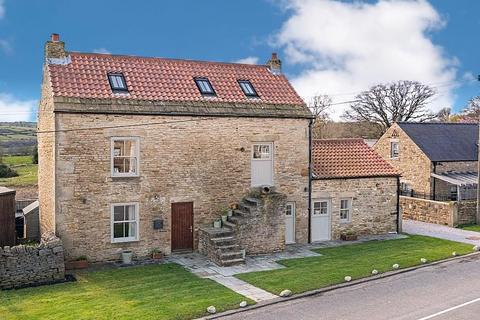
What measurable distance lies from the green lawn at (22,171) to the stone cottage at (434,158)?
107 feet

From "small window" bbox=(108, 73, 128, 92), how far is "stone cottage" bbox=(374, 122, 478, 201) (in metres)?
22.0

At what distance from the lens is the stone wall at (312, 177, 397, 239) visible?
79.4 feet

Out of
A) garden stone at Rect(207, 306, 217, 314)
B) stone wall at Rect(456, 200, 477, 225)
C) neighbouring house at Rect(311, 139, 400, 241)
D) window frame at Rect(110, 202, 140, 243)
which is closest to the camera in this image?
garden stone at Rect(207, 306, 217, 314)

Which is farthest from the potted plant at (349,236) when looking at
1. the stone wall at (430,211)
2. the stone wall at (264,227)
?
the stone wall at (430,211)

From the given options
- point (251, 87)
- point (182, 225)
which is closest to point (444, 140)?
point (251, 87)

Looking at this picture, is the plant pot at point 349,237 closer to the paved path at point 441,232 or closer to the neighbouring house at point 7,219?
the paved path at point 441,232

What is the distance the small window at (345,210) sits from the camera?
24641mm

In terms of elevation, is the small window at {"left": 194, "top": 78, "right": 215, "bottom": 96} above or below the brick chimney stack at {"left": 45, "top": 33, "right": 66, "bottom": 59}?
below

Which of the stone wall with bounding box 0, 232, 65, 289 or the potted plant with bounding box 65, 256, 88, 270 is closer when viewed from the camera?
the stone wall with bounding box 0, 232, 65, 289

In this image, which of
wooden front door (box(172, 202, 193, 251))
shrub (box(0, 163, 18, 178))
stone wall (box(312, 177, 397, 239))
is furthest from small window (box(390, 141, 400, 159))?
shrub (box(0, 163, 18, 178))

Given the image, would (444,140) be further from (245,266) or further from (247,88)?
(245,266)

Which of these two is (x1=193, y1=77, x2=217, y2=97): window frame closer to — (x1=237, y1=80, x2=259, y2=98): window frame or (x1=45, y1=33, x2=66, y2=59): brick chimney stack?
(x1=237, y1=80, x2=259, y2=98): window frame

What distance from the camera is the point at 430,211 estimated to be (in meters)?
30.2

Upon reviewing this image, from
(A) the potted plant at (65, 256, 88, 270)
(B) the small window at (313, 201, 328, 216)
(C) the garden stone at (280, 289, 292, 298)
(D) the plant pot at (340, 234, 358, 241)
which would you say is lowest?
(C) the garden stone at (280, 289, 292, 298)
